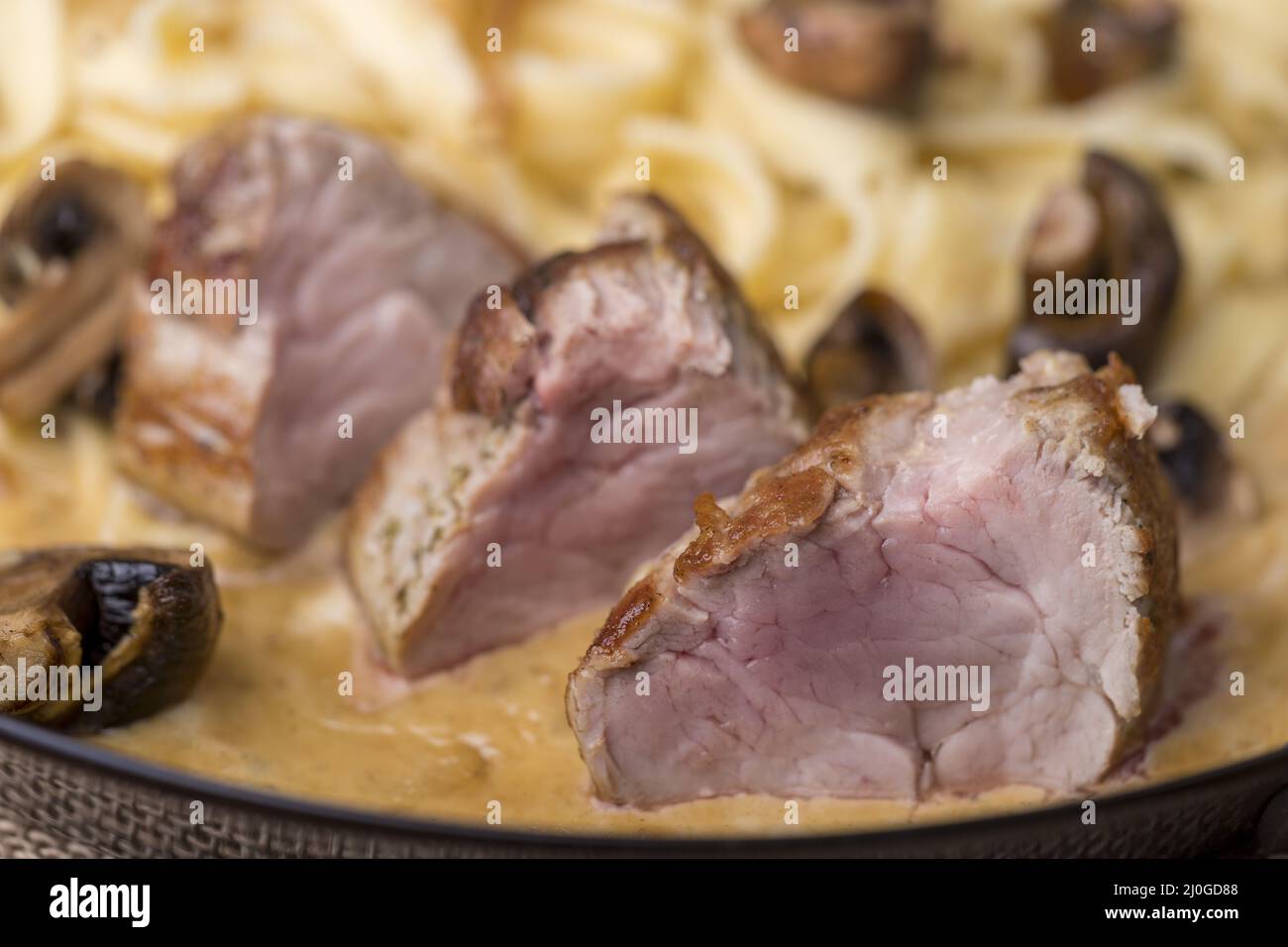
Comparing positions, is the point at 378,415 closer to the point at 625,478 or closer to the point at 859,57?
the point at 625,478

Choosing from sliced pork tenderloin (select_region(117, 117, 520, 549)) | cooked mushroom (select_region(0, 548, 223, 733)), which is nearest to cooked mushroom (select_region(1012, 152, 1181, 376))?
sliced pork tenderloin (select_region(117, 117, 520, 549))

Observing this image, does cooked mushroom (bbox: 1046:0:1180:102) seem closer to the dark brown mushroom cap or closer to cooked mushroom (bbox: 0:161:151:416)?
the dark brown mushroom cap

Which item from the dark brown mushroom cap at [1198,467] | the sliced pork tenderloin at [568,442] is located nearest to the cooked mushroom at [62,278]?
the sliced pork tenderloin at [568,442]

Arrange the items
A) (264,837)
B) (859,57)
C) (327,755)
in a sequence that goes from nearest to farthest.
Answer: (264,837), (327,755), (859,57)

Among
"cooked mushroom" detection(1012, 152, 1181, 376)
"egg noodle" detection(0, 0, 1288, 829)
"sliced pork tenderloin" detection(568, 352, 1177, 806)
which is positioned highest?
"egg noodle" detection(0, 0, 1288, 829)
